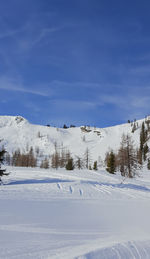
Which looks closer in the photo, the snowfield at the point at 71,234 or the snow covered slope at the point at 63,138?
the snowfield at the point at 71,234

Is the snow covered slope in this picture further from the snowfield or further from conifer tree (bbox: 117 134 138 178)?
the snowfield

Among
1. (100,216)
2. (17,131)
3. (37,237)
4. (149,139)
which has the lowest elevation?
(100,216)

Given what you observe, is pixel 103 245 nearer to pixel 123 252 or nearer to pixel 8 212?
pixel 123 252

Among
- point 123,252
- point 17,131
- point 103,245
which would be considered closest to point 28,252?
point 103,245

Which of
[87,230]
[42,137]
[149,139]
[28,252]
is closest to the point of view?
[28,252]

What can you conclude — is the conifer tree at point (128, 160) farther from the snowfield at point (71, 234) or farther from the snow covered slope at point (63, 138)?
the snow covered slope at point (63, 138)

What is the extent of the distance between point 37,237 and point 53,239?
0.34m

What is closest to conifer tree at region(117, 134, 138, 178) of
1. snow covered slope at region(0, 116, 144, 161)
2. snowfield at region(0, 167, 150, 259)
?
snowfield at region(0, 167, 150, 259)

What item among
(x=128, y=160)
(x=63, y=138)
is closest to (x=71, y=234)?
(x=128, y=160)

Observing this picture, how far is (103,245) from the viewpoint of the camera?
138 inches

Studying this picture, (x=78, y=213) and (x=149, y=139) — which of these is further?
(x=149, y=139)

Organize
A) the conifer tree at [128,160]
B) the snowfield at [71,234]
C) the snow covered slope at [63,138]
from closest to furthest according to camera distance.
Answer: the snowfield at [71,234]
the conifer tree at [128,160]
the snow covered slope at [63,138]

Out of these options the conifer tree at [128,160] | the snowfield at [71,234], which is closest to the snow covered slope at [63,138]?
the conifer tree at [128,160]

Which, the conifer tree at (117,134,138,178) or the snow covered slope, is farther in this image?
the snow covered slope
